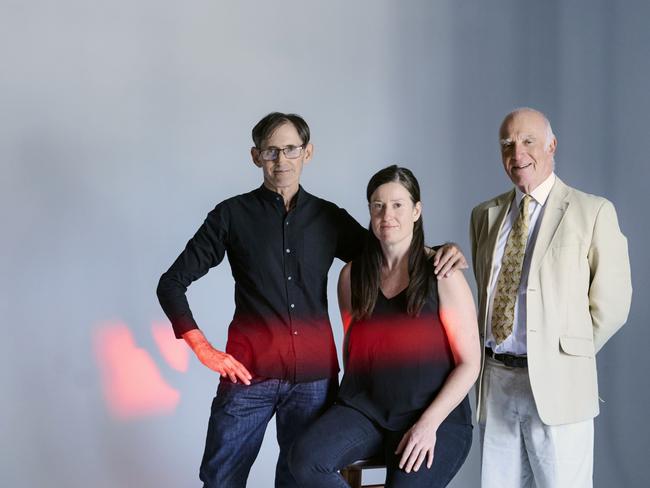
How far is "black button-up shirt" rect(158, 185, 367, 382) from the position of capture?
2.71 meters

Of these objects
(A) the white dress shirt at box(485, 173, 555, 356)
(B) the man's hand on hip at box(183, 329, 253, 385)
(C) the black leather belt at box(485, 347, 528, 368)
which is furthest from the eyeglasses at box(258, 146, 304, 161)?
(C) the black leather belt at box(485, 347, 528, 368)

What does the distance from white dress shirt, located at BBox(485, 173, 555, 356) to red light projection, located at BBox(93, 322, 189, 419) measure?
1.91m

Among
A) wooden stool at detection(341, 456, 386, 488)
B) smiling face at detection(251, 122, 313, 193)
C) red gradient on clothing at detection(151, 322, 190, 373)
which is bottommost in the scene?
wooden stool at detection(341, 456, 386, 488)

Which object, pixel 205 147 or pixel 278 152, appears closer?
pixel 278 152

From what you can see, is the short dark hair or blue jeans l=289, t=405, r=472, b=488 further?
the short dark hair

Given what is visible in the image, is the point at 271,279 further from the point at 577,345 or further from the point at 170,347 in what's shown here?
the point at 170,347

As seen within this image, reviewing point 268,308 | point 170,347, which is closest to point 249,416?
point 268,308

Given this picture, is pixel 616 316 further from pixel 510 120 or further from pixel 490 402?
pixel 510 120

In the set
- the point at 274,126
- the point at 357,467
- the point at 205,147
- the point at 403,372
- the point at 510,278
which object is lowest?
the point at 357,467

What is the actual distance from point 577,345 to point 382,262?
726 mm

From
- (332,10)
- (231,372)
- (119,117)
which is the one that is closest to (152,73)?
(119,117)

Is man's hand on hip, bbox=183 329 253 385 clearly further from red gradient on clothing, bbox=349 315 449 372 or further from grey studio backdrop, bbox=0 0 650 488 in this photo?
grey studio backdrop, bbox=0 0 650 488

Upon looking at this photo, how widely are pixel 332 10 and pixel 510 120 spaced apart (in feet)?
5.94

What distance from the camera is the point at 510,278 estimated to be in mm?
2801
